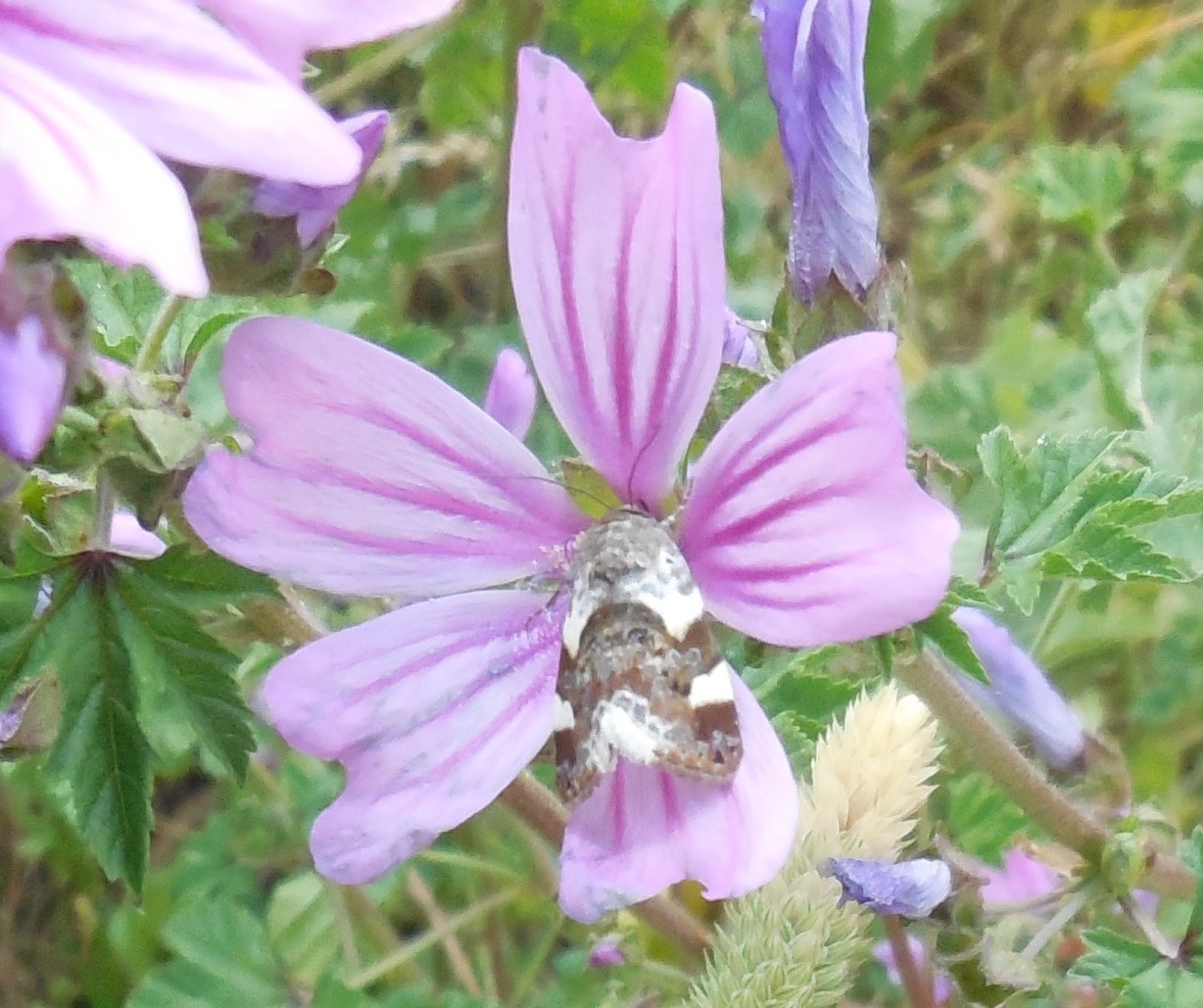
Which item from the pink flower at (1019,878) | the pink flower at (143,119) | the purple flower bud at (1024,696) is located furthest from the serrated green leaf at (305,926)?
the pink flower at (143,119)

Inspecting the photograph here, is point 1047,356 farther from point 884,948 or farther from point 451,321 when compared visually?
point 451,321

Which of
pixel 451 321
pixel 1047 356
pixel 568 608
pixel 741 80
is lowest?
pixel 451 321

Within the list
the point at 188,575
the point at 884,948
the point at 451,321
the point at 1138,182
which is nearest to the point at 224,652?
the point at 188,575

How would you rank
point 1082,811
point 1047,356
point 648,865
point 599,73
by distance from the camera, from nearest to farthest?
1. point 648,865
2. point 1082,811
3. point 599,73
4. point 1047,356

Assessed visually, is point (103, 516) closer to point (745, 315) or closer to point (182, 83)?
point (182, 83)

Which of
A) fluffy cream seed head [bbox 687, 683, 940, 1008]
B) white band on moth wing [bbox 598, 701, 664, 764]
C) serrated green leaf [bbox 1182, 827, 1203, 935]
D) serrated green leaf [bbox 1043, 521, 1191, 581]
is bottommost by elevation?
serrated green leaf [bbox 1182, 827, 1203, 935]

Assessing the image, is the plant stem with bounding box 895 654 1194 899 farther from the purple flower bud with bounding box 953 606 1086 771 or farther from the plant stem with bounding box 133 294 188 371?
the plant stem with bounding box 133 294 188 371

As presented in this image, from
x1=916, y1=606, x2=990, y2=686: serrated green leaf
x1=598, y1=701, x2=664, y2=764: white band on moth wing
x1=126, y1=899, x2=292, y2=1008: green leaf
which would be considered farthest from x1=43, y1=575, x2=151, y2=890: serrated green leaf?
x1=126, y1=899, x2=292, y2=1008: green leaf

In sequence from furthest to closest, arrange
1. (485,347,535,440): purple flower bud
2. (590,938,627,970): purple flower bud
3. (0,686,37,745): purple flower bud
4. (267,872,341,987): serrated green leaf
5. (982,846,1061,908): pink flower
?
(267,872,341,987): serrated green leaf, (982,846,1061,908): pink flower, (590,938,627,970): purple flower bud, (485,347,535,440): purple flower bud, (0,686,37,745): purple flower bud
